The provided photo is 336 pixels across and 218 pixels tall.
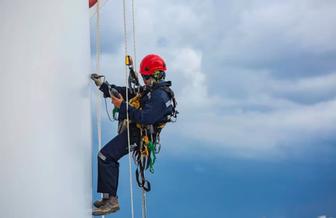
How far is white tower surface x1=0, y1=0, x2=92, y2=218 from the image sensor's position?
4074mm

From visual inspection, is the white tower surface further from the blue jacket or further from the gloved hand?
the blue jacket

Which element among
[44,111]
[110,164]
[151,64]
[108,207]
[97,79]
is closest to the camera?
[44,111]

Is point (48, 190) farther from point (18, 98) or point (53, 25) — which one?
point (53, 25)

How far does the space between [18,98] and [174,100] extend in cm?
199

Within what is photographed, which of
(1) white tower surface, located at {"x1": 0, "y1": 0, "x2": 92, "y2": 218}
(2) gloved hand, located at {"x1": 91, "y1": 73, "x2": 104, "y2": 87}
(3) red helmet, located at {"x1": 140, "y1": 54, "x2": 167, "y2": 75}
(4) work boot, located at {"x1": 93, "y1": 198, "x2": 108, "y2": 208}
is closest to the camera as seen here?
(1) white tower surface, located at {"x1": 0, "y1": 0, "x2": 92, "y2": 218}

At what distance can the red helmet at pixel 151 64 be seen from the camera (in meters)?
5.74

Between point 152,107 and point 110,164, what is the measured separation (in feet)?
2.32

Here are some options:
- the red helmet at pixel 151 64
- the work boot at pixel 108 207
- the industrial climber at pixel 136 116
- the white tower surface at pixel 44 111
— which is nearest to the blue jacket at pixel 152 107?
the industrial climber at pixel 136 116

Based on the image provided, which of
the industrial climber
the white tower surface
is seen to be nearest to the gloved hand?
the industrial climber

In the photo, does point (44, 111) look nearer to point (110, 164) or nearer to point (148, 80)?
point (110, 164)

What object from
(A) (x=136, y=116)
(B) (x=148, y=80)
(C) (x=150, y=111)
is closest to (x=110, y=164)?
(A) (x=136, y=116)

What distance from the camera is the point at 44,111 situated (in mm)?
4285

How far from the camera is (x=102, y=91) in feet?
16.9

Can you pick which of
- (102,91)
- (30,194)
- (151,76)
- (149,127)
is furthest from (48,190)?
(151,76)
